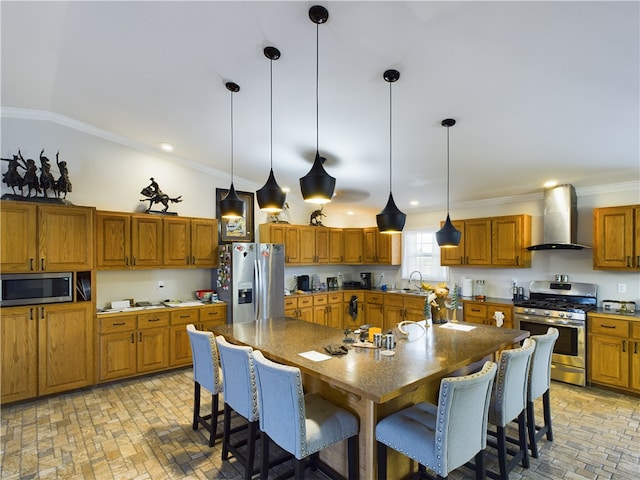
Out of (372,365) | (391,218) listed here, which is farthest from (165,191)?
(372,365)

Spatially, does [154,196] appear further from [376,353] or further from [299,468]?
[299,468]

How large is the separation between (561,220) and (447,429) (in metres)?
3.89

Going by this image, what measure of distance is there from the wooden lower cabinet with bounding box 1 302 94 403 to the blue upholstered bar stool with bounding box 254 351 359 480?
302 centimetres

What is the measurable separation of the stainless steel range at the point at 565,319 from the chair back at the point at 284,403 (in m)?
3.79

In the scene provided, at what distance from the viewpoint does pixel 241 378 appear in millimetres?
2303

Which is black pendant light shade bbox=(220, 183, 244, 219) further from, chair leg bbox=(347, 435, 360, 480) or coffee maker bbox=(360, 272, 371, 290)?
coffee maker bbox=(360, 272, 371, 290)

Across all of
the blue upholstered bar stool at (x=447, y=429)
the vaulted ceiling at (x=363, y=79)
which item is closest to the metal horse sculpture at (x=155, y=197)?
the vaulted ceiling at (x=363, y=79)

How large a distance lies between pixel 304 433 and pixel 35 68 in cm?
394

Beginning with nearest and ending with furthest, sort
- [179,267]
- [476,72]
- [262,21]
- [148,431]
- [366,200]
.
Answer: [262,21] → [476,72] → [148,431] → [179,267] → [366,200]

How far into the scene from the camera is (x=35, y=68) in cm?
316

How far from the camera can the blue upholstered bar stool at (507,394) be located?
2.21 m

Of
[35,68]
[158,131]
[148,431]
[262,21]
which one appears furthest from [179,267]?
[262,21]

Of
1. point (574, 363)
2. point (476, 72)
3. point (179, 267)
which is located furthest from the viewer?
point (179, 267)

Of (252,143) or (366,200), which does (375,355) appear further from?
(366,200)
